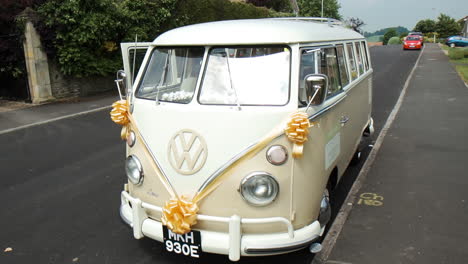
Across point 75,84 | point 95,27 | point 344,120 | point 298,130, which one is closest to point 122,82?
point 298,130

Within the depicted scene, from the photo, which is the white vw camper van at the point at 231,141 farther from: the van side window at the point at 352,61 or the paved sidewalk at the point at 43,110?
the paved sidewalk at the point at 43,110

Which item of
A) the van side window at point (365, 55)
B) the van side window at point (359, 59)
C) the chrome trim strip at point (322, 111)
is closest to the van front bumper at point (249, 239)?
the chrome trim strip at point (322, 111)

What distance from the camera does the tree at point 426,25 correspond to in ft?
244

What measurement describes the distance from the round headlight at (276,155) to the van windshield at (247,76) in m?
0.44

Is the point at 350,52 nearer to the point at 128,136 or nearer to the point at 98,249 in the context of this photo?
the point at 128,136

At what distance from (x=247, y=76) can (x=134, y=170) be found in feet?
4.56

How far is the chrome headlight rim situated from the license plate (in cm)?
51

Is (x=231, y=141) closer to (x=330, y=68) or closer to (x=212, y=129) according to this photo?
(x=212, y=129)

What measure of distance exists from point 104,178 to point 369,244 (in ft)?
13.3

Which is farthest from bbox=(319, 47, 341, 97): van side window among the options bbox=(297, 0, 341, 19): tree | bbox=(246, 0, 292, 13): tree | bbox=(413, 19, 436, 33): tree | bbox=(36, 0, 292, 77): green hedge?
bbox=(413, 19, 436, 33): tree

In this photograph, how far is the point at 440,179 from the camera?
6090 mm

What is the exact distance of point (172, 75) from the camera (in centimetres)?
416

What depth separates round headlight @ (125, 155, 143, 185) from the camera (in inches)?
152

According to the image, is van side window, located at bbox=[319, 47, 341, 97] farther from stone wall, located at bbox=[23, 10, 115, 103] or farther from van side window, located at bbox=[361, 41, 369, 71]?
stone wall, located at bbox=[23, 10, 115, 103]
